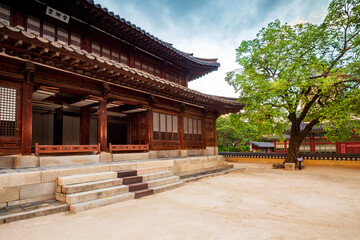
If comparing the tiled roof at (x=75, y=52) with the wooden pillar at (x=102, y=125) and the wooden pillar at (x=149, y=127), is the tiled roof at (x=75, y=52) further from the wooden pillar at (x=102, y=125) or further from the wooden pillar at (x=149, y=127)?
the wooden pillar at (x=149, y=127)

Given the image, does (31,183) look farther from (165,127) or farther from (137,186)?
(165,127)

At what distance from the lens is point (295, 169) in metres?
13.9

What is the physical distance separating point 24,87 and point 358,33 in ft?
54.0

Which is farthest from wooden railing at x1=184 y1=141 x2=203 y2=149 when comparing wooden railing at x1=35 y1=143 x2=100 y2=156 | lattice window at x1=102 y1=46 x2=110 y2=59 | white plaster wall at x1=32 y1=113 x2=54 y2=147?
white plaster wall at x1=32 y1=113 x2=54 y2=147

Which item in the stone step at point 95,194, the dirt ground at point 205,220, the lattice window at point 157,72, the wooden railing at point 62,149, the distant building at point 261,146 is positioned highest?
the lattice window at point 157,72

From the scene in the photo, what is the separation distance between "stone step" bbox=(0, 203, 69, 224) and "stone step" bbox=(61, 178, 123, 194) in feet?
1.16

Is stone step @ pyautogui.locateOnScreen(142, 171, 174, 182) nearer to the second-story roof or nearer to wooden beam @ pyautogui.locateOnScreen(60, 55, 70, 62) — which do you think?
wooden beam @ pyautogui.locateOnScreen(60, 55, 70, 62)

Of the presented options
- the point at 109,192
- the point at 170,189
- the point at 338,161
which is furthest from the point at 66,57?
the point at 338,161

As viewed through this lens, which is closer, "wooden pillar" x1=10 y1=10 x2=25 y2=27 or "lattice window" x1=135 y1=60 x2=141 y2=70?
"wooden pillar" x1=10 y1=10 x2=25 y2=27

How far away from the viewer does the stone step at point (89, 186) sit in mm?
4932

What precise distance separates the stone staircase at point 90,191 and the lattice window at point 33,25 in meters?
5.70

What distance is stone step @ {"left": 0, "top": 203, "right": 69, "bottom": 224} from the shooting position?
155 inches

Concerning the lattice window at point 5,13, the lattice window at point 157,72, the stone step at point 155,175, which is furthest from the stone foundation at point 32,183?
the lattice window at point 157,72

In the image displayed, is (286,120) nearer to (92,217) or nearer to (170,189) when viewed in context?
(170,189)
